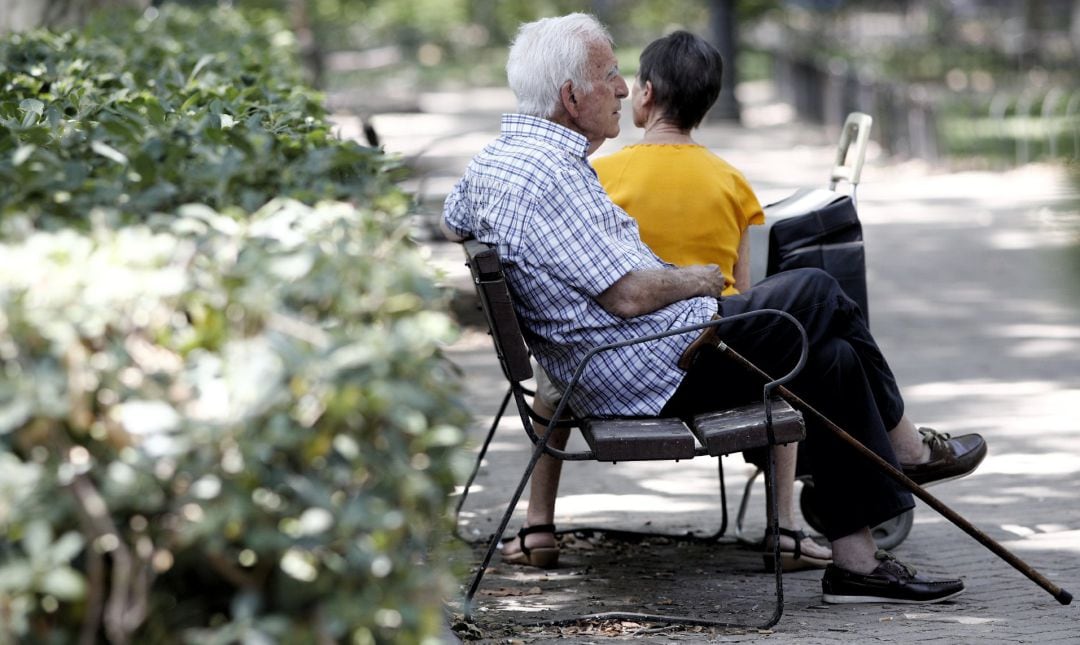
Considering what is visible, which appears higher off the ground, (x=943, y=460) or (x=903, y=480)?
(x=903, y=480)

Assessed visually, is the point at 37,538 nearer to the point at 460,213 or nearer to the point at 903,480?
the point at 460,213

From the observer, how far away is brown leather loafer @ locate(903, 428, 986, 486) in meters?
4.98

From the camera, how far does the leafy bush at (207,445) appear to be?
2.32 meters

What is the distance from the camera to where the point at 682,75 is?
492cm

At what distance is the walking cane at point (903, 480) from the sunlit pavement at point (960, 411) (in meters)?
0.08

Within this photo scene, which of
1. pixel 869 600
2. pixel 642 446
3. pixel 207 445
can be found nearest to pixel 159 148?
pixel 207 445

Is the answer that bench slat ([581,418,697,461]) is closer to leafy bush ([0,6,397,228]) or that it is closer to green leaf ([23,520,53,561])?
leafy bush ([0,6,397,228])

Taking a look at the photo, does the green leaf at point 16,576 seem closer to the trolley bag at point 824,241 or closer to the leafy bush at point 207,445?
the leafy bush at point 207,445

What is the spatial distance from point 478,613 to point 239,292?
7.27 ft

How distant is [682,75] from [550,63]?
50cm

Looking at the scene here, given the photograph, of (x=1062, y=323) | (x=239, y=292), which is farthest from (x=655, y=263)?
(x=1062, y=323)

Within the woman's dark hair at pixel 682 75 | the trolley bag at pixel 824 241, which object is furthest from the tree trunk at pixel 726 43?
the woman's dark hair at pixel 682 75

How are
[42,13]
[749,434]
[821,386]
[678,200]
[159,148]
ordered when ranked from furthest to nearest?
[42,13] < [678,200] < [821,386] < [749,434] < [159,148]

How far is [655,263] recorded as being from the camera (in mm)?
4578
